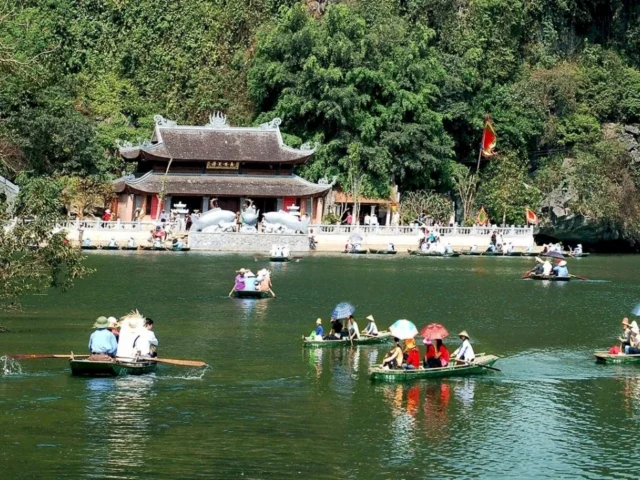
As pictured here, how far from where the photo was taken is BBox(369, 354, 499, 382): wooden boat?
2952cm

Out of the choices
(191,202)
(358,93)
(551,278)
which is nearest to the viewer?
(551,278)

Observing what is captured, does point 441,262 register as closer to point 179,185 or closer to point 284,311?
point 179,185

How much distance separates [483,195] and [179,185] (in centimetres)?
1982

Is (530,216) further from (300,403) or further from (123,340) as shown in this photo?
(300,403)

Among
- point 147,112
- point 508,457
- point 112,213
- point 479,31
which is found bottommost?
point 508,457

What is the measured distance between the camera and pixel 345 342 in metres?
35.1

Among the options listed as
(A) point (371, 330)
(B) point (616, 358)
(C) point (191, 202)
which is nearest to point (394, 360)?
(A) point (371, 330)

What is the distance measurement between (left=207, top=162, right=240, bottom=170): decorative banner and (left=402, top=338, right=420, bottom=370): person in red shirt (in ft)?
161

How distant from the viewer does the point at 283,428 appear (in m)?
25.6

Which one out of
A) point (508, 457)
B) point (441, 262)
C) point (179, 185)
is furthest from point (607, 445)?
point (179, 185)

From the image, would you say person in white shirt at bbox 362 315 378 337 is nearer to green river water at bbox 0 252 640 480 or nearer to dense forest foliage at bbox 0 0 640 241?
green river water at bbox 0 252 640 480

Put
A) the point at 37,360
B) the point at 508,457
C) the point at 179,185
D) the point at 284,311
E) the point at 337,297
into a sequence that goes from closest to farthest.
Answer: the point at 508,457
the point at 37,360
the point at 284,311
the point at 337,297
the point at 179,185

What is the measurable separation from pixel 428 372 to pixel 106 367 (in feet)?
24.8

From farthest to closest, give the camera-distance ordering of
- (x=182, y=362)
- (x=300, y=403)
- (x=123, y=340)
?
1. (x=182, y=362)
2. (x=123, y=340)
3. (x=300, y=403)
